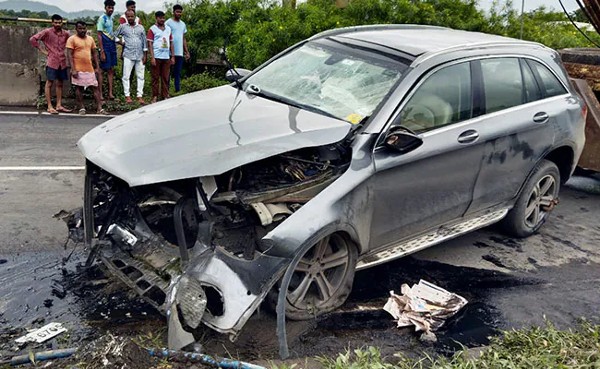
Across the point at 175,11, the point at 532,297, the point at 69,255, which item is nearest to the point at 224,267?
the point at 69,255

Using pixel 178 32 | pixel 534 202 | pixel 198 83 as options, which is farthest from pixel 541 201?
pixel 198 83

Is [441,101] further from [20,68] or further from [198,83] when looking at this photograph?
[20,68]

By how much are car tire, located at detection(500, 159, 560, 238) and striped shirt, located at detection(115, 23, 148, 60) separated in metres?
7.52

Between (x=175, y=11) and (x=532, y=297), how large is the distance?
28.9ft

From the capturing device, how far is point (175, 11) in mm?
11336

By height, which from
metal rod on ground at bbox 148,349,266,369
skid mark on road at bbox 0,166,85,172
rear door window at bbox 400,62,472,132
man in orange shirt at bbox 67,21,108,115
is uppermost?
rear door window at bbox 400,62,472,132

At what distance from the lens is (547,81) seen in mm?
5645

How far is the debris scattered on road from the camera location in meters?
3.69

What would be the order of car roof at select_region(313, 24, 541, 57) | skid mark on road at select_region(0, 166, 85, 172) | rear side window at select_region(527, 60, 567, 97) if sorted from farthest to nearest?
skid mark on road at select_region(0, 166, 85, 172)
rear side window at select_region(527, 60, 567, 97)
car roof at select_region(313, 24, 541, 57)

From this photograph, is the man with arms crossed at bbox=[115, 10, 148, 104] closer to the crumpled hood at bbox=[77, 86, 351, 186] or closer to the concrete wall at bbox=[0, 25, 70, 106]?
the concrete wall at bbox=[0, 25, 70, 106]

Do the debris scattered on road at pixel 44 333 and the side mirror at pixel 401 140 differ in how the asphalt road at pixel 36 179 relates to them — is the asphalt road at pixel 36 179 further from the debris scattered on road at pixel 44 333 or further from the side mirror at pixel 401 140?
the side mirror at pixel 401 140

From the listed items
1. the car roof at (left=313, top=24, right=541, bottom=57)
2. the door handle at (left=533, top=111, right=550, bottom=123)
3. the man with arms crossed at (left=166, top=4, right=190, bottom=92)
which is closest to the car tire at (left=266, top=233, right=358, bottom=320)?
the car roof at (left=313, top=24, right=541, bottom=57)

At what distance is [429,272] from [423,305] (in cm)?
73

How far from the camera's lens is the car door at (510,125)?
16.3 ft
